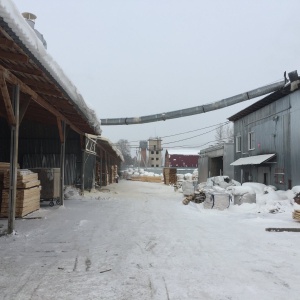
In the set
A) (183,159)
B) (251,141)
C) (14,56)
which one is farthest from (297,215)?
(183,159)

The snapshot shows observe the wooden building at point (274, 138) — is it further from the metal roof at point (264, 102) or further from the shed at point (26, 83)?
the shed at point (26, 83)

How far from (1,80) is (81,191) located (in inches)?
A: 468

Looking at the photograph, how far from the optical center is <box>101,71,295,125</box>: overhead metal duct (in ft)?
71.8

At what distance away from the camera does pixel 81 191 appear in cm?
1775

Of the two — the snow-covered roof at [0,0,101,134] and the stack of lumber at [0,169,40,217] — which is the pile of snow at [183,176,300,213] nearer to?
the snow-covered roof at [0,0,101,134]

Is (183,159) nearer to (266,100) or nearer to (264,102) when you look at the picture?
(264,102)

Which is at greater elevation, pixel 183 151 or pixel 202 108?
pixel 202 108

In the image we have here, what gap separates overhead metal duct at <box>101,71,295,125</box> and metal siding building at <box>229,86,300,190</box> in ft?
7.54

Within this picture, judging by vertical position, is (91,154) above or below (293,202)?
above

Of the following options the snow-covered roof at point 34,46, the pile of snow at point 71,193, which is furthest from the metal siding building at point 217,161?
the snow-covered roof at point 34,46

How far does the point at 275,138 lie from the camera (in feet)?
52.0

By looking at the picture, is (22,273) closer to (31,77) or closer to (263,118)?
(31,77)

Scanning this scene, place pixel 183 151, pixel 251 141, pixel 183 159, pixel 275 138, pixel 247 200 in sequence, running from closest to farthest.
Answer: pixel 247 200 → pixel 275 138 → pixel 251 141 → pixel 183 159 → pixel 183 151

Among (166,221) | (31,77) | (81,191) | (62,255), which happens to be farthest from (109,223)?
(81,191)
